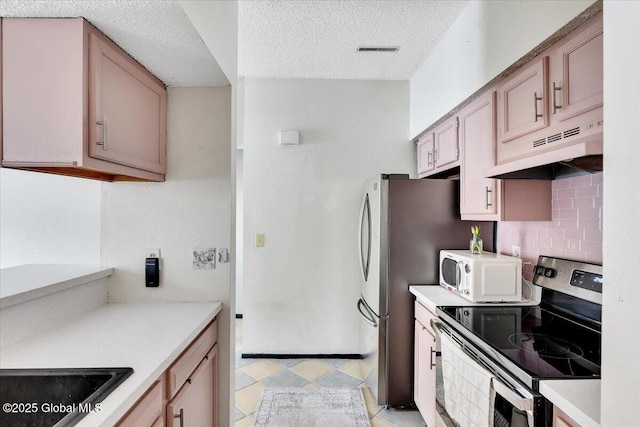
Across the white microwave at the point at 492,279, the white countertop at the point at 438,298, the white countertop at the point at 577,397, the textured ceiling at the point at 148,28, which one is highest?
the textured ceiling at the point at 148,28

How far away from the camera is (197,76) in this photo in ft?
5.97

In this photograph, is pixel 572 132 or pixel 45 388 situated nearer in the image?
pixel 45 388

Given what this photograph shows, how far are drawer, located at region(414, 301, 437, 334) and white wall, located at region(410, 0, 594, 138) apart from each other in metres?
1.34

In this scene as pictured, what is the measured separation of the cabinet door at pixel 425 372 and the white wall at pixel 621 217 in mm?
1314

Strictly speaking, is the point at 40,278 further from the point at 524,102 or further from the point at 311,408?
the point at 524,102

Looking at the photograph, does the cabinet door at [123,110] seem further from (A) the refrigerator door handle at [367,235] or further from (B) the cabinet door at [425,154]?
(B) the cabinet door at [425,154]

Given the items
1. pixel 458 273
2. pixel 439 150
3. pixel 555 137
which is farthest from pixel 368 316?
pixel 555 137

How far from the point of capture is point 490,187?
1900mm

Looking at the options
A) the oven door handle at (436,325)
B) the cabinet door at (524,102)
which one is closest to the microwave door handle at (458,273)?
the oven door handle at (436,325)

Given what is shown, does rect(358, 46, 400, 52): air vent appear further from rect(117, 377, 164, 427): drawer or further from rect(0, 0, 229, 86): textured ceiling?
rect(117, 377, 164, 427): drawer

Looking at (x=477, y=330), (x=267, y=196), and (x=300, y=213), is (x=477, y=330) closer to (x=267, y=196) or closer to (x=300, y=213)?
(x=300, y=213)

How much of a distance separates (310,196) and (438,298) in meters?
1.55

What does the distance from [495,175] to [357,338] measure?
7.05 feet

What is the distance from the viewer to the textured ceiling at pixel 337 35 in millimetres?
2098
